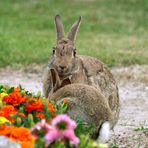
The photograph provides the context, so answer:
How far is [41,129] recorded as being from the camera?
16.1 feet

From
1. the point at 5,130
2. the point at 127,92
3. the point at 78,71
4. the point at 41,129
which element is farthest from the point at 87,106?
the point at 127,92

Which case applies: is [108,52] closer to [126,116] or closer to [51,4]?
[126,116]

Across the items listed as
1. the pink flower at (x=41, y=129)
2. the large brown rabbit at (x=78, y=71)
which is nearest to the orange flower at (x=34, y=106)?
the pink flower at (x=41, y=129)

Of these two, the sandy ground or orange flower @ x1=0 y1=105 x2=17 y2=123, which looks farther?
the sandy ground

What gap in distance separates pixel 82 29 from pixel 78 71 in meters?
9.88

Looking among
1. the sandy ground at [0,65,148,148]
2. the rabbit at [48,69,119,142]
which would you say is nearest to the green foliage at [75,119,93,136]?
the rabbit at [48,69,119,142]

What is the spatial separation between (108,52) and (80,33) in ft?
11.7

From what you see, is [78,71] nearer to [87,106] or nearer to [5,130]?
[87,106]

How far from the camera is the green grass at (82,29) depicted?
14.1 meters

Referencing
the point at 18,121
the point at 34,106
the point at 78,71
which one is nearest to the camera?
the point at 18,121

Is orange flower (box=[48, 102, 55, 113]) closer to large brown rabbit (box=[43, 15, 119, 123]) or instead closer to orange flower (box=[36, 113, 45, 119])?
orange flower (box=[36, 113, 45, 119])

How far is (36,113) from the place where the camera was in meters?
6.02

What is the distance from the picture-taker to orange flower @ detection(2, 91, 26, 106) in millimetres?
6246

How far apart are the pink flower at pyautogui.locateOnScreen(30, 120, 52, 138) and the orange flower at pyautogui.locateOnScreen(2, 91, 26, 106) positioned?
119 centimetres
